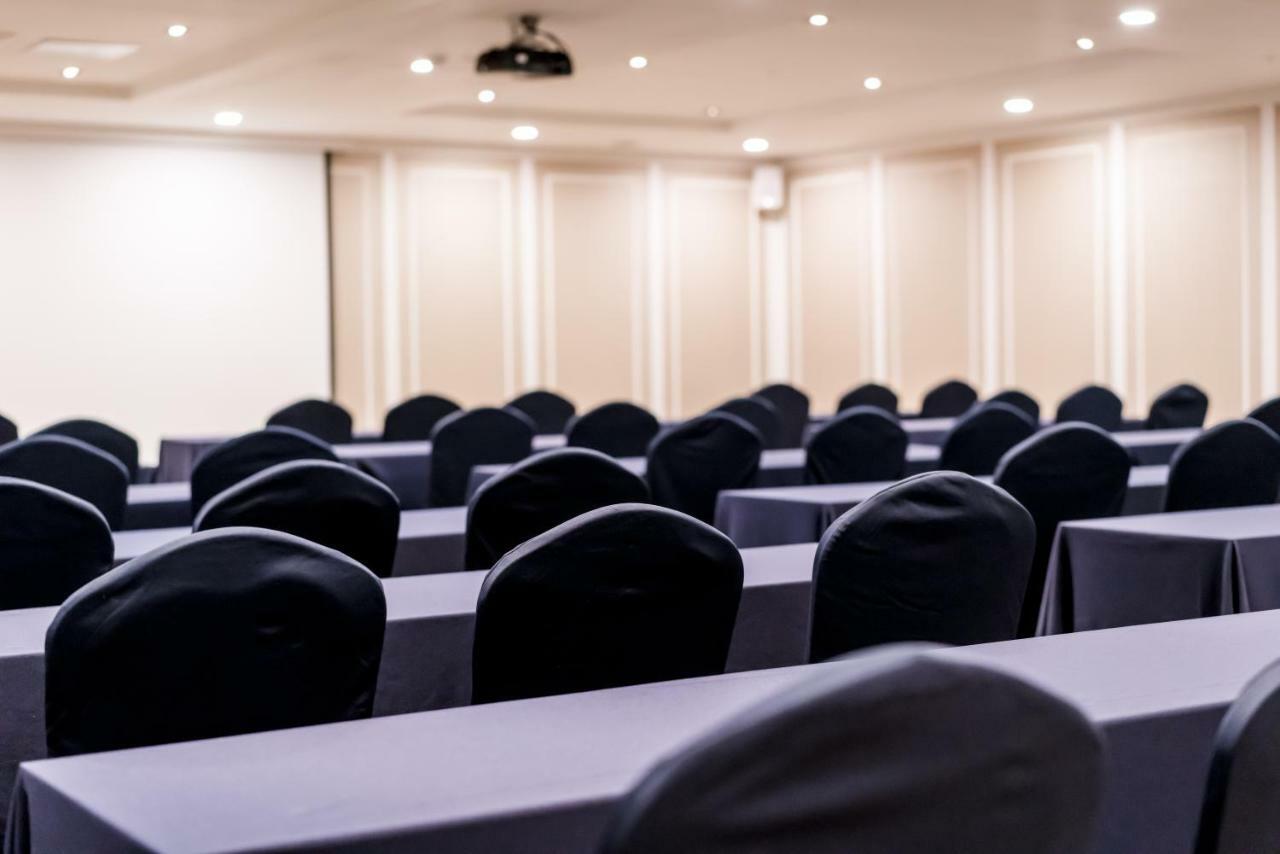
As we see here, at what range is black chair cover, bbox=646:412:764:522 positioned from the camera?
638cm

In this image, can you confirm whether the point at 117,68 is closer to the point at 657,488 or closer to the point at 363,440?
the point at 363,440

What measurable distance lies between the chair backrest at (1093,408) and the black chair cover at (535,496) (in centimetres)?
643

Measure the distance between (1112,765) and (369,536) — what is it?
2.31 meters

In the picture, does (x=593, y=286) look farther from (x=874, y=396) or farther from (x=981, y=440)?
(x=981, y=440)

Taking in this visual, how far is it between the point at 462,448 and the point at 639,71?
4008 mm

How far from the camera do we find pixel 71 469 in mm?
5219

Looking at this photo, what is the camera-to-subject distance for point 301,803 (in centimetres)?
173

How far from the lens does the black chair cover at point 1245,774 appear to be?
1.59 metres

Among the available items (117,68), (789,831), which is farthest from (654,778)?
(117,68)

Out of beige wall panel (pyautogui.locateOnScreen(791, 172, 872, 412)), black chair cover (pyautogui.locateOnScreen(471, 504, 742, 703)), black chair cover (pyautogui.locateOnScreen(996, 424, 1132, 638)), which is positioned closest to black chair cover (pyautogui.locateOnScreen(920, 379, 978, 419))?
beige wall panel (pyautogui.locateOnScreen(791, 172, 872, 412))

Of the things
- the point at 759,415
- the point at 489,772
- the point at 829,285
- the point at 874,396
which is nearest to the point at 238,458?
the point at 489,772

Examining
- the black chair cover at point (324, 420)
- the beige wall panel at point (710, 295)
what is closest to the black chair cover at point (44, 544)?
the black chair cover at point (324, 420)

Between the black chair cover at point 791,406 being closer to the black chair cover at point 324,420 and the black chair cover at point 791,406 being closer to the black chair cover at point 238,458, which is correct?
the black chair cover at point 324,420

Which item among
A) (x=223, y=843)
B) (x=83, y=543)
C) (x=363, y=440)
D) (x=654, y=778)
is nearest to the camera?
(x=654, y=778)
